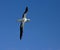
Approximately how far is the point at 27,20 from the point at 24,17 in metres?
0.86

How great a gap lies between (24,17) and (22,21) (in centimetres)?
134

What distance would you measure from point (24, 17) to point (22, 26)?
266 cm

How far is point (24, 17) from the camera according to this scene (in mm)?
53781

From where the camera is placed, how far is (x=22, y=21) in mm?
54781

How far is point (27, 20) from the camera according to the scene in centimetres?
5397

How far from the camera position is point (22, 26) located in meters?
55.7

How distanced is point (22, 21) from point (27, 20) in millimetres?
1319

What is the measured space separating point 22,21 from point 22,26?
1364 mm

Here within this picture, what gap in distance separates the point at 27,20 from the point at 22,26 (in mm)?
2348
